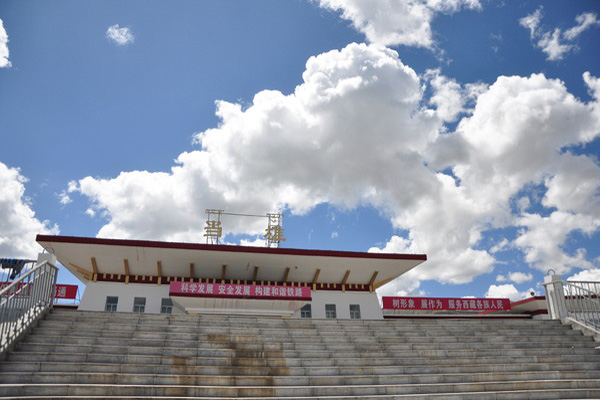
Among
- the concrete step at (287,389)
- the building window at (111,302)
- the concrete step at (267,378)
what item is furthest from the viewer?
the building window at (111,302)

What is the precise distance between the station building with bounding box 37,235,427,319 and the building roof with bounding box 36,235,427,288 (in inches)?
1.8

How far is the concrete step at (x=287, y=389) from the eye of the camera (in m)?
8.75

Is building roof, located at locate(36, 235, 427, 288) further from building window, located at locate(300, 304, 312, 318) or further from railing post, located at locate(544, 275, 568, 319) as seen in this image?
railing post, located at locate(544, 275, 568, 319)

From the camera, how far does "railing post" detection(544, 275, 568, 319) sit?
52.2 ft

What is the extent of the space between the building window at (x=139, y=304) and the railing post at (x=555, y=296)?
752 inches

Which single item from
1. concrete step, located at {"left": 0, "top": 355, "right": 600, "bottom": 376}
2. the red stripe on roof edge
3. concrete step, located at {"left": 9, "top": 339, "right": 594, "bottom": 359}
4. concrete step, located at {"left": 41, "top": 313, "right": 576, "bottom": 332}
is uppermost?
the red stripe on roof edge

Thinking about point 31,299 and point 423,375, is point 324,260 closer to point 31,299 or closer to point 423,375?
point 423,375

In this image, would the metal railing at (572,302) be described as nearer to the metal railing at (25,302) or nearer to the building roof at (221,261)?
the building roof at (221,261)

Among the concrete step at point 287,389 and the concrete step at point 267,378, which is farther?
the concrete step at point 267,378

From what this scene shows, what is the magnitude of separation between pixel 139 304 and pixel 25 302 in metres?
12.1

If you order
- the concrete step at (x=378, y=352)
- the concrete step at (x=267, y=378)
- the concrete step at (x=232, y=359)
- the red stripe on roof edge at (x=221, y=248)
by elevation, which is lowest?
the concrete step at (x=267, y=378)

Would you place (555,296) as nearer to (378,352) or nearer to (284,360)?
(378,352)

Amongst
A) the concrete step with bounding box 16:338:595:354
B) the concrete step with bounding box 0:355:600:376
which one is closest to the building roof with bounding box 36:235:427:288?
the concrete step with bounding box 16:338:595:354

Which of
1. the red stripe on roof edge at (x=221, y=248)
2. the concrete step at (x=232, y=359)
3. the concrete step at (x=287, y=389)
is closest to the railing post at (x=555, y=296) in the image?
the concrete step at (x=232, y=359)
